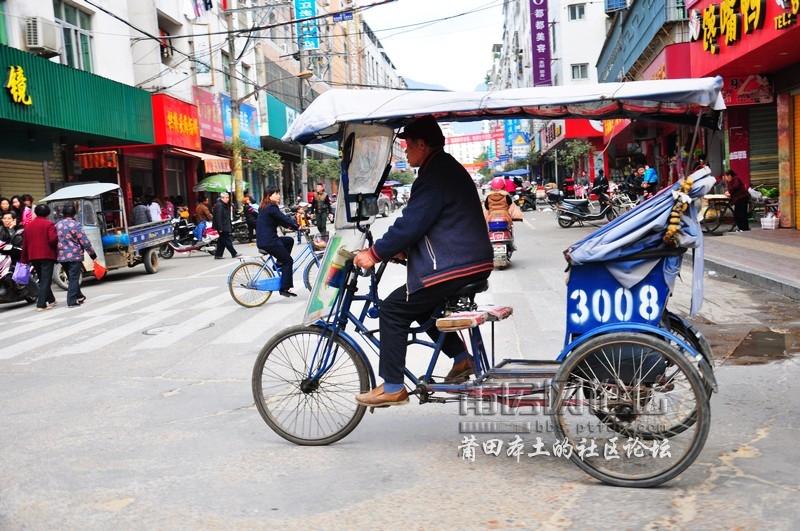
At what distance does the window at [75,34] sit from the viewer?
2150cm

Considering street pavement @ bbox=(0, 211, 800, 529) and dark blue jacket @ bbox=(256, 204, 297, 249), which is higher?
dark blue jacket @ bbox=(256, 204, 297, 249)

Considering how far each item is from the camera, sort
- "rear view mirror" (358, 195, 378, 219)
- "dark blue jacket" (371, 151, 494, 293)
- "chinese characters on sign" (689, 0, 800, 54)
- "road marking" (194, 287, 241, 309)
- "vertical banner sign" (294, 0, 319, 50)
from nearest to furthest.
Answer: "dark blue jacket" (371, 151, 494, 293), "rear view mirror" (358, 195, 378, 219), "road marking" (194, 287, 241, 309), "chinese characters on sign" (689, 0, 800, 54), "vertical banner sign" (294, 0, 319, 50)

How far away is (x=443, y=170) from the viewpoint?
4.42 metres

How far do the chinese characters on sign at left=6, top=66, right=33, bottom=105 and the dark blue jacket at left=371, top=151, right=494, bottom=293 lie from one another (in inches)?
598

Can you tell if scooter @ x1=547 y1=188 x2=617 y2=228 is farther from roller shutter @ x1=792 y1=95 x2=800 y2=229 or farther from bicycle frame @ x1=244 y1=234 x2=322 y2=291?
bicycle frame @ x1=244 y1=234 x2=322 y2=291

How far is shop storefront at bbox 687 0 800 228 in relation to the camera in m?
14.2

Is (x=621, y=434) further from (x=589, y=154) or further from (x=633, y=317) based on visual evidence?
(x=589, y=154)

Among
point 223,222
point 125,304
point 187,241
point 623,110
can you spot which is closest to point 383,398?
point 623,110

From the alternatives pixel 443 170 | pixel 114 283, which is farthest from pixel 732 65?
pixel 443 170

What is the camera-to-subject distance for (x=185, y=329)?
943 cm

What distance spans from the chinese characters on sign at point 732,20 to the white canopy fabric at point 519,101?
9790 mm

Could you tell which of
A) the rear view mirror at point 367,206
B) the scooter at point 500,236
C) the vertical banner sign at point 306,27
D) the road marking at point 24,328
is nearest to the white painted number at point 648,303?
the rear view mirror at point 367,206

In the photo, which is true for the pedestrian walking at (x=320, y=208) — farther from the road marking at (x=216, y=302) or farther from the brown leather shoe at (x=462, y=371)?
the brown leather shoe at (x=462, y=371)

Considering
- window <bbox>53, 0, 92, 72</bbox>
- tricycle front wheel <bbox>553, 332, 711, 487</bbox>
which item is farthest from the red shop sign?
tricycle front wheel <bbox>553, 332, 711, 487</bbox>
